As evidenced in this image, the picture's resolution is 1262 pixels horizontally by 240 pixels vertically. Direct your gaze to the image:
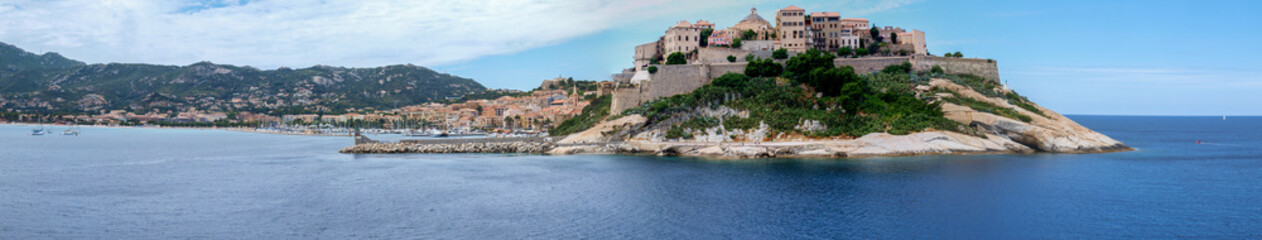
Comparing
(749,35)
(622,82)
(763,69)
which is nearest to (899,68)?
(763,69)

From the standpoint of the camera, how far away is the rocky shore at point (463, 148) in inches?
1694

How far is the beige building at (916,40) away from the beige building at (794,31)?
654 centimetres

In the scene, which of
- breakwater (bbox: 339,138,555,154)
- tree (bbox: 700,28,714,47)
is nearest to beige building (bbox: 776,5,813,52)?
tree (bbox: 700,28,714,47)

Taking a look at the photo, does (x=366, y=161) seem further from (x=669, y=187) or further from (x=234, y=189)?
(x=669, y=187)

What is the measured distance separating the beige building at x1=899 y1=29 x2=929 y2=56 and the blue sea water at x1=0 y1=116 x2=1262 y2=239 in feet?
52.9

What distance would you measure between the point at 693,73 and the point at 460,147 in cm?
1424

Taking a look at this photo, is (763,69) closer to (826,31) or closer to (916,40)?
(826,31)

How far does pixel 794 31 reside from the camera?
49.7 m

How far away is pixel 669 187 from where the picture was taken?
25.9 meters

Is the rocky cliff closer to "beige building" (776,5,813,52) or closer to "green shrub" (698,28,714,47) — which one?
"beige building" (776,5,813,52)

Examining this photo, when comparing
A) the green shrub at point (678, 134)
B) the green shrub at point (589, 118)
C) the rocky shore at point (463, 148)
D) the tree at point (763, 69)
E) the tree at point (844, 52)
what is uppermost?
the tree at point (844, 52)

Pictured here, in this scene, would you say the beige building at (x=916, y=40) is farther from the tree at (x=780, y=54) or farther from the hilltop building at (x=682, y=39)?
the hilltop building at (x=682, y=39)

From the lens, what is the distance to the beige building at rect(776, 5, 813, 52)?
4959 centimetres

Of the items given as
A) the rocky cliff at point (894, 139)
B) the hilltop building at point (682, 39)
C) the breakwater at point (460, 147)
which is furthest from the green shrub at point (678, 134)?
the hilltop building at point (682, 39)
